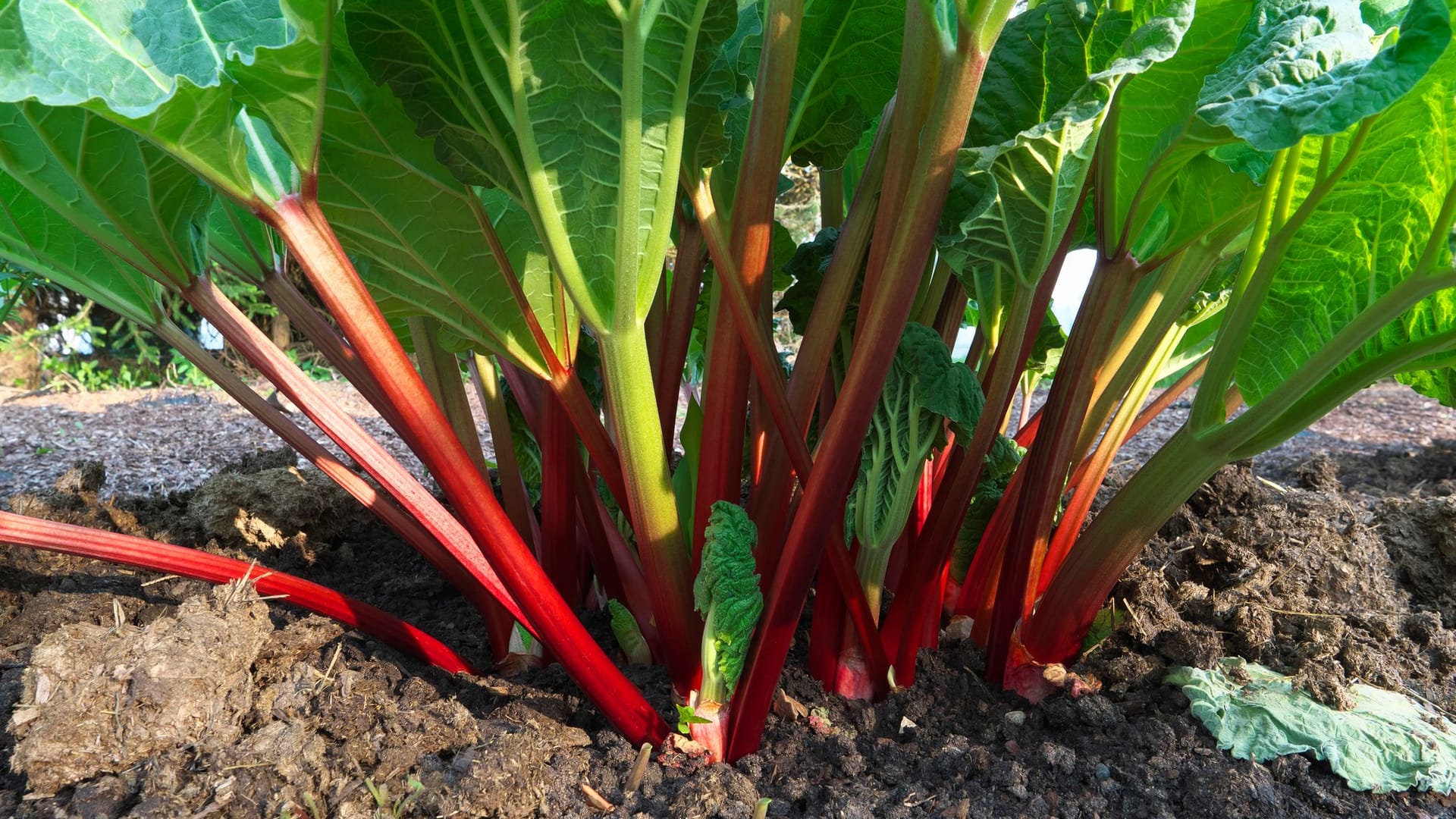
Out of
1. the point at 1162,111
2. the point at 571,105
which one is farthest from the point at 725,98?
the point at 1162,111

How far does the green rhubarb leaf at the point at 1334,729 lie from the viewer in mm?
1506

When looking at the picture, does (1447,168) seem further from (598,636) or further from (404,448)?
(404,448)

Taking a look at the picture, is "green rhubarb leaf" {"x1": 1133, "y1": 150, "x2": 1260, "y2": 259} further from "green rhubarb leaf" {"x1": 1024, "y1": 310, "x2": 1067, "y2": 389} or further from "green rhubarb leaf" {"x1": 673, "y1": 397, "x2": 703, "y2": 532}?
"green rhubarb leaf" {"x1": 673, "y1": 397, "x2": 703, "y2": 532}

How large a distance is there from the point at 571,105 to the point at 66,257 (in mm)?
1097

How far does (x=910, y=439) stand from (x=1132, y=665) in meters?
0.69

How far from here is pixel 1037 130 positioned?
3.86ft

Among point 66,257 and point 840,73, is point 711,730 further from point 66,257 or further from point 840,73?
point 66,257

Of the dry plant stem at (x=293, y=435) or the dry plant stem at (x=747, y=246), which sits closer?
the dry plant stem at (x=747, y=246)

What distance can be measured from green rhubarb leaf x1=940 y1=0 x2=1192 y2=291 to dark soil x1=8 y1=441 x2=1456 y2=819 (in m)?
0.82

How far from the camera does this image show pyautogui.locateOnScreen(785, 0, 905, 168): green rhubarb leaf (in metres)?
1.50

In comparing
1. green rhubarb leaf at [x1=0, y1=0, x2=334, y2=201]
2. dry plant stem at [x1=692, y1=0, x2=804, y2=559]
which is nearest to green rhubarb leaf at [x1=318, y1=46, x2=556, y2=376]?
green rhubarb leaf at [x1=0, y1=0, x2=334, y2=201]

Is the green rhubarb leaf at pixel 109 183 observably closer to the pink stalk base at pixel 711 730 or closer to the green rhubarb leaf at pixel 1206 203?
the pink stalk base at pixel 711 730

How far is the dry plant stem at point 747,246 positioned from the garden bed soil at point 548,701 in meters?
0.42

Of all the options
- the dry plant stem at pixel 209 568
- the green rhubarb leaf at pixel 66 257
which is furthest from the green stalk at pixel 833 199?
the green rhubarb leaf at pixel 66 257
